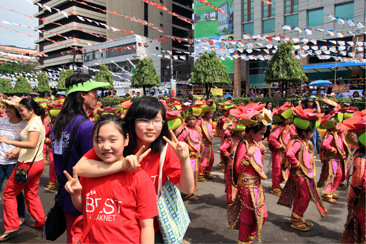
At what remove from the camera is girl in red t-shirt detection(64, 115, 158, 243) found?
5.65 ft

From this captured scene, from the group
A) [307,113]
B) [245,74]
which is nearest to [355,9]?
[245,74]

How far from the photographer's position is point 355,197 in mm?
2430

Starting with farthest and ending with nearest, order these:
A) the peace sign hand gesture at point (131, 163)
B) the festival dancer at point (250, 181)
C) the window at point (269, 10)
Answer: the window at point (269, 10)
the festival dancer at point (250, 181)
the peace sign hand gesture at point (131, 163)

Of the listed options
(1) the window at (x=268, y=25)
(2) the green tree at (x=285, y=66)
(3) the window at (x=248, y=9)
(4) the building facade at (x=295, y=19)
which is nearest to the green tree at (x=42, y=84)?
(4) the building facade at (x=295, y=19)

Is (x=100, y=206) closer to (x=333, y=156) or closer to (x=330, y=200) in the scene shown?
(x=330, y=200)

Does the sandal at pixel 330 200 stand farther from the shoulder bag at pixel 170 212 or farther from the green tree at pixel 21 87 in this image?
the green tree at pixel 21 87

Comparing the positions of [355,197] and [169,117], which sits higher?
[169,117]

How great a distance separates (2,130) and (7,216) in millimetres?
1243

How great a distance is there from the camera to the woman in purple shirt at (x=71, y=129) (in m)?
2.36

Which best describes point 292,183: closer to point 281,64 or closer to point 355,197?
point 355,197

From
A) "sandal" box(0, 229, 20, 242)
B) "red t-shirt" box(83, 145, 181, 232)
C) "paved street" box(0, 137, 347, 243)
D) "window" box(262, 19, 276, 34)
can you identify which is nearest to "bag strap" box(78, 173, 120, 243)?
"red t-shirt" box(83, 145, 181, 232)

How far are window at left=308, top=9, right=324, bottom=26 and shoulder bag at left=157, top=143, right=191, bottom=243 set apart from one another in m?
27.7

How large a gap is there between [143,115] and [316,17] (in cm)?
2823

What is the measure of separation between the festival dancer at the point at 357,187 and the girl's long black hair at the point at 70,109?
242cm
